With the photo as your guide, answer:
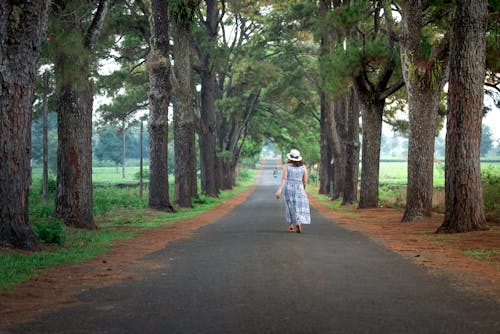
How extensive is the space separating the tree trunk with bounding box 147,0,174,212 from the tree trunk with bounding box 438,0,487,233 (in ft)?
40.2

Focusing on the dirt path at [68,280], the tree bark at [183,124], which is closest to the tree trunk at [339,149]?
the tree bark at [183,124]

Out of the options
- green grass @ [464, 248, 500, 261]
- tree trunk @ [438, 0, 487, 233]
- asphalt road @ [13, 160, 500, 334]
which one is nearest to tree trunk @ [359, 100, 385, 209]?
tree trunk @ [438, 0, 487, 233]

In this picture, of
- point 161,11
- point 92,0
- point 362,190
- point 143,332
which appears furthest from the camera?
point 362,190

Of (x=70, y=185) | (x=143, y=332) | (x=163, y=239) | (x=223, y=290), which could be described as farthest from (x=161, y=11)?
(x=143, y=332)

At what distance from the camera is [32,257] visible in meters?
10.5

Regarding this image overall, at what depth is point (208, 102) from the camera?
123 feet

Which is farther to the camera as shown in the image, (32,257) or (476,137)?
(476,137)

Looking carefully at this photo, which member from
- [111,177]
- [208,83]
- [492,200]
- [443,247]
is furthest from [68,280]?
[111,177]

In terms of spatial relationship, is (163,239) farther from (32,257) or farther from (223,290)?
(223,290)

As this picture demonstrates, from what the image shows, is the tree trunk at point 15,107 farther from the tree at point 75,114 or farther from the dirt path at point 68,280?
the tree at point 75,114

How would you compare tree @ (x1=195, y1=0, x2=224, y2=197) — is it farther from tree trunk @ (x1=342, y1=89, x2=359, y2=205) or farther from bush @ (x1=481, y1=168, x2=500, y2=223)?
bush @ (x1=481, y1=168, x2=500, y2=223)

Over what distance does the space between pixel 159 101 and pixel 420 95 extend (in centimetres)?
1003

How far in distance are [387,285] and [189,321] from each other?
300 centimetres

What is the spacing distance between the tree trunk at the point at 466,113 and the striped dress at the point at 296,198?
342 cm
